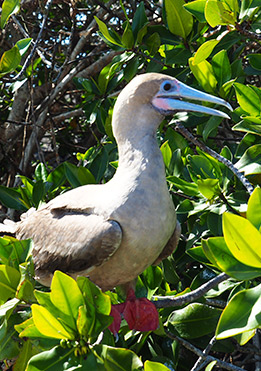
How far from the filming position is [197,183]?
3.13 m

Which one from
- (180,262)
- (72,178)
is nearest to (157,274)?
(180,262)

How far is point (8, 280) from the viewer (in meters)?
2.74

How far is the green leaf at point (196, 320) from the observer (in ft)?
10.1

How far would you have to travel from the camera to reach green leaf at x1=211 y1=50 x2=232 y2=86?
3.39m

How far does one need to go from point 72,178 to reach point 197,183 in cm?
97

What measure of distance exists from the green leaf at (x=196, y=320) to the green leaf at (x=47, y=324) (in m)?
0.87

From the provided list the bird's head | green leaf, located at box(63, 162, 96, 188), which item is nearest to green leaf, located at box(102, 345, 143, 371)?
the bird's head

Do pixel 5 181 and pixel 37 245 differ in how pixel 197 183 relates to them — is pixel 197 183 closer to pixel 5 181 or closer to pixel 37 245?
pixel 37 245

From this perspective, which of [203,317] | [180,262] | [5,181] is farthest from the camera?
[5,181]

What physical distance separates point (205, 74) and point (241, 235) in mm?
1597

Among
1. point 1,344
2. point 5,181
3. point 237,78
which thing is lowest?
point 5,181

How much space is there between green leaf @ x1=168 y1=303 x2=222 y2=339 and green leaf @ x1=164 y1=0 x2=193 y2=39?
1.66 metres

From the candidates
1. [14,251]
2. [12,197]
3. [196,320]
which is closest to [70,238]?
[14,251]

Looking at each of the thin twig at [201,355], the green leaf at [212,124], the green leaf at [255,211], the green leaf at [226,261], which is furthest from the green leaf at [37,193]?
the green leaf at [255,211]
